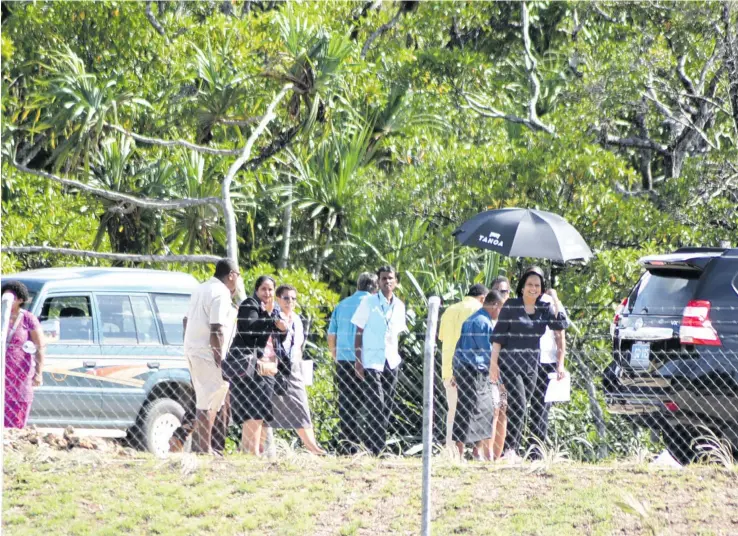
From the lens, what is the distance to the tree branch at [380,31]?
1906 cm

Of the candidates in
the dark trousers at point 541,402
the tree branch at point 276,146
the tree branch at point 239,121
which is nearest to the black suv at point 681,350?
the dark trousers at point 541,402

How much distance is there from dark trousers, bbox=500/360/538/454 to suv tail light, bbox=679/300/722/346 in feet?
3.63

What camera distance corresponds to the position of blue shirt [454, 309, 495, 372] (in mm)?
8820

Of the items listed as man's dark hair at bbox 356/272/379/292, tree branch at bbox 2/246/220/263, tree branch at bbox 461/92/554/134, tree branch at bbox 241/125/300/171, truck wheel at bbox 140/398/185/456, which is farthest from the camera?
tree branch at bbox 461/92/554/134

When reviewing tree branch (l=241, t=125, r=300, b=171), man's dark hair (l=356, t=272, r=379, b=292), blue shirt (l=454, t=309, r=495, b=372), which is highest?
tree branch (l=241, t=125, r=300, b=171)

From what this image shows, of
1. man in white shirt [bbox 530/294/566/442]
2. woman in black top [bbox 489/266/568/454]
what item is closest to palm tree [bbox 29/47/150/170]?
woman in black top [bbox 489/266/568/454]

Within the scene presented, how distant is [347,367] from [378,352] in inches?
12.4

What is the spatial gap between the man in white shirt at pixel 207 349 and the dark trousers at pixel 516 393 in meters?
2.02

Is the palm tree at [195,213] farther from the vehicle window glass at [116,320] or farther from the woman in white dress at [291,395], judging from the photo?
the woman in white dress at [291,395]

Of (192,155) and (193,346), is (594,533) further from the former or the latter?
(192,155)

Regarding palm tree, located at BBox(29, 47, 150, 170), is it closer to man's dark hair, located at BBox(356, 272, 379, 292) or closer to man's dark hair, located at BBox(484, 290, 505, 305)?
man's dark hair, located at BBox(356, 272, 379, 292)

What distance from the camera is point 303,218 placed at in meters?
16.7

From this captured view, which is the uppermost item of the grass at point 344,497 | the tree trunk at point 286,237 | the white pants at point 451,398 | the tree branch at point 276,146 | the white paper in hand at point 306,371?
the tree branch at point 276,146

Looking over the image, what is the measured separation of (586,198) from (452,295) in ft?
6.29
